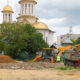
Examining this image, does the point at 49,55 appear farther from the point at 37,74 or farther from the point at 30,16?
the point at 30,16

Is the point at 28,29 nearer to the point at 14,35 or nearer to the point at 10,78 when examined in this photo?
the point at 14,35

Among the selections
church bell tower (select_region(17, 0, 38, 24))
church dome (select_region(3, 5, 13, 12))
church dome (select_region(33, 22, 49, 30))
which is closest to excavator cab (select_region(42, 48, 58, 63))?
church dome (select_region(33, 22, 49, 30))

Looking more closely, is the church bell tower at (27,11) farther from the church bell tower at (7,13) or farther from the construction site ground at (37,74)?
the construction site ground at (37,74)

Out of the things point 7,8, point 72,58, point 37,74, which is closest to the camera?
point 37,74

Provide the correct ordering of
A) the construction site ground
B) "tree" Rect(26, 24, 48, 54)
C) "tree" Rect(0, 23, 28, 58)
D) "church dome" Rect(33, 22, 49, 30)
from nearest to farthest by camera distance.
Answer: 1. the construction site ground
2. "tree" Rect(0, 23, 28, 58)
3. "tree" Rect(26, 24, 48, 54)
4. "church dome" Rect(33, 22, 49, 30)

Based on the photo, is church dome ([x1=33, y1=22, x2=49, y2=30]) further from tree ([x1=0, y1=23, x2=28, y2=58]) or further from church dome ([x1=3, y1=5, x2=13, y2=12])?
tree ([x1=0, y1=23, x2=28, y2=58])

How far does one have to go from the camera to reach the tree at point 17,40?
4041 centimetres

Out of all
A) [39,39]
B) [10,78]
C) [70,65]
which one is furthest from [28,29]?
[10,78]

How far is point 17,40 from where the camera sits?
135ft

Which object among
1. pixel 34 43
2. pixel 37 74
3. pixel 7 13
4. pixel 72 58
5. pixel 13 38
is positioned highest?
pixel 7 13

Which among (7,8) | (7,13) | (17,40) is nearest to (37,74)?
(17,40)

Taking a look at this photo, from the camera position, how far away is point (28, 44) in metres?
42.2

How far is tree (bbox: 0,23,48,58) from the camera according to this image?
40.4 m

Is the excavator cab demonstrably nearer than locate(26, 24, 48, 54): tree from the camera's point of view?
Yes
